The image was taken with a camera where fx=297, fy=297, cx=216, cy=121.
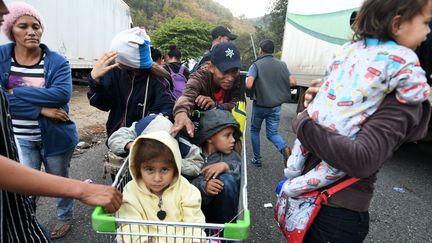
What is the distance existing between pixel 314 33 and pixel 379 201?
18.2 ft

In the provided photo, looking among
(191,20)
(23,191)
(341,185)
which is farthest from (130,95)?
(191,20)

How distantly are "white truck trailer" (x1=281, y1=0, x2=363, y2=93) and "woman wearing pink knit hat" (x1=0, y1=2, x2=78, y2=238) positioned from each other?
16.8 feet

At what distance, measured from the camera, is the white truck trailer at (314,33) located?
657 cm

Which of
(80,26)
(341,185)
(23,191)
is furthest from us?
(80,26)

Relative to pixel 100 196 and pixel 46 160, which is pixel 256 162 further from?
pixel 100 196

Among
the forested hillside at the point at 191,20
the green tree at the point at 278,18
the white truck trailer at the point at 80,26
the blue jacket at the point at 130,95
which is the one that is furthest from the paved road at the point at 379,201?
the green tree at the point at 278,18

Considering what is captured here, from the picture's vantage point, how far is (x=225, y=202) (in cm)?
197

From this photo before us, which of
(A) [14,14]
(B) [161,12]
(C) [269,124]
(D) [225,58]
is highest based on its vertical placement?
(B) [161,12]

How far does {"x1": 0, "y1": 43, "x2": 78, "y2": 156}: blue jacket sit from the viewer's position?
2502 mm

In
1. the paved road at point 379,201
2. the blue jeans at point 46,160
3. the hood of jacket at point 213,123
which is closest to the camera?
the hood of jacket at point 213,123

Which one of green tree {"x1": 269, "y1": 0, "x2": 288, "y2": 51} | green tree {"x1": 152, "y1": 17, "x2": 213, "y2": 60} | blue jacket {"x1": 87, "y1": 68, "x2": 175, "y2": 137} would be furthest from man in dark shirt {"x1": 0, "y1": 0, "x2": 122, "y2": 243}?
green tree {"x1": 269, "y1": 0, "x2": 288, "y2": 51}

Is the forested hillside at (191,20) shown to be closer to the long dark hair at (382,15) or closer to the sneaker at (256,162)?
the sneaker at (256,162)

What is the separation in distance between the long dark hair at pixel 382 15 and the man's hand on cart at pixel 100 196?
1313 millimetres

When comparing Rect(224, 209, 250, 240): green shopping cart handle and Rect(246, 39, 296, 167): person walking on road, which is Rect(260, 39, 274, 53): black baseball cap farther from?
Rect(224, 209, 250, 240): green shopping cart handle
